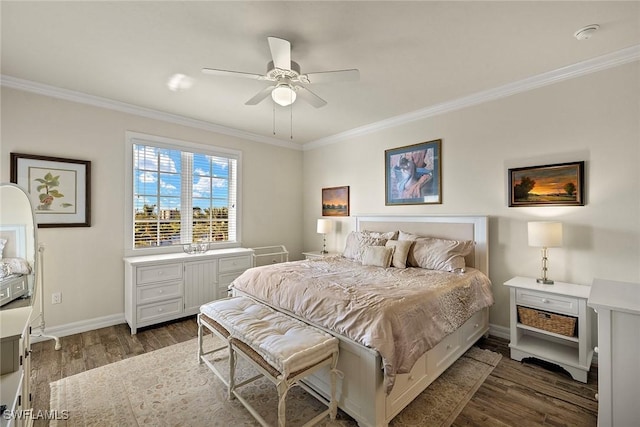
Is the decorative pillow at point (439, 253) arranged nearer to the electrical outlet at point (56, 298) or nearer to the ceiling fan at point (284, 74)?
the ceiling fan at point (284, 74)

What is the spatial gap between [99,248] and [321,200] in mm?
3417

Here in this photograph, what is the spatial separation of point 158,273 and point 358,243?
261 centimetres

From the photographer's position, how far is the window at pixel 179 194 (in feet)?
12.3

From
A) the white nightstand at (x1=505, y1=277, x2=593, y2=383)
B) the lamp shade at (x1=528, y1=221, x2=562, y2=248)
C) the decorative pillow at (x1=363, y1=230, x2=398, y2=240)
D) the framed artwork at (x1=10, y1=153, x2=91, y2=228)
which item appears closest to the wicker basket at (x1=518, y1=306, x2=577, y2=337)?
the white nightstand at (x1=505, y1=277, x2=593, y2=383)

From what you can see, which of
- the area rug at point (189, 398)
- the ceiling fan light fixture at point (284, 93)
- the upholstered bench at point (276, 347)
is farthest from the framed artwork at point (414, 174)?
the upholstered bench at point (276, 347)

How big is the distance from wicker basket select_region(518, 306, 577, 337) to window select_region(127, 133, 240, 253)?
13.1 feet

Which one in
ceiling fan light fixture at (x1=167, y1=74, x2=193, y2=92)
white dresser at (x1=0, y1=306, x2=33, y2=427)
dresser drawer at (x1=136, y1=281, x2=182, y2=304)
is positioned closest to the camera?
white dresser at (x1=0, y1=306, x2=33, y2=427)

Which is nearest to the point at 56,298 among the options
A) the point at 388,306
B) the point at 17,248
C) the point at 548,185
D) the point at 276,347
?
the point at 17,248

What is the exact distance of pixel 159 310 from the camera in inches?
137

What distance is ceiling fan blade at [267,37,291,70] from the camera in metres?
1.90

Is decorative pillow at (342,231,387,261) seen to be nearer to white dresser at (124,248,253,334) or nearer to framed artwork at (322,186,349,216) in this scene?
framed artwork at (322,186,349,216)

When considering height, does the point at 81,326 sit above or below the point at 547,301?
below

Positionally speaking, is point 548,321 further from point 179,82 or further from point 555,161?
point 179,82

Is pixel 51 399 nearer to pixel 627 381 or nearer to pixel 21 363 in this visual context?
pixel 21 363
